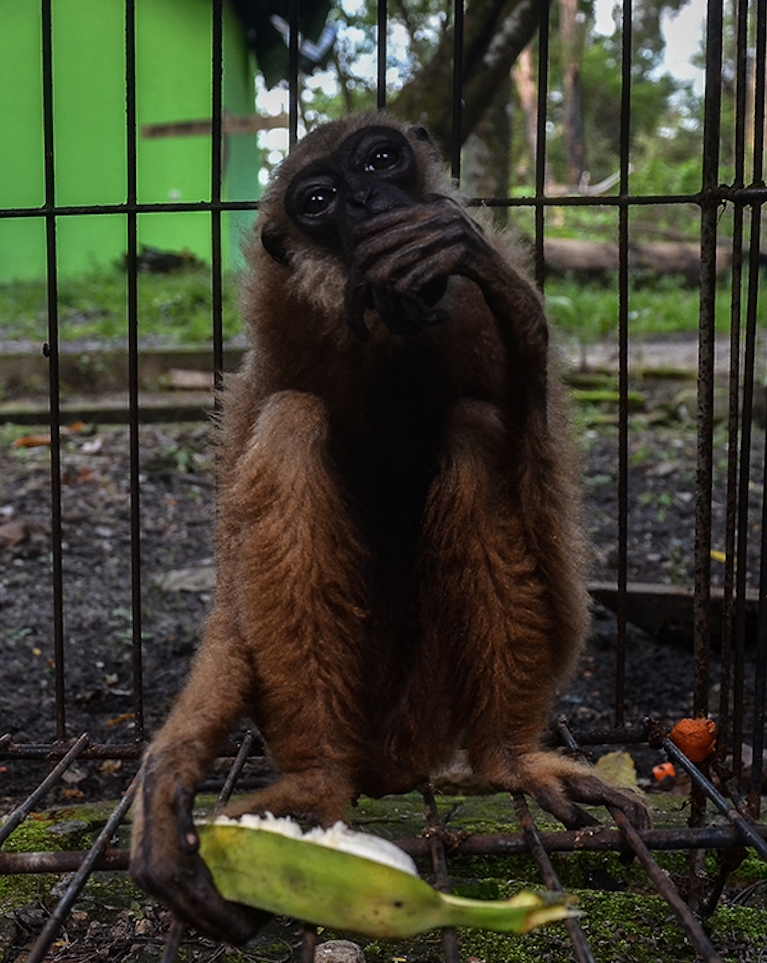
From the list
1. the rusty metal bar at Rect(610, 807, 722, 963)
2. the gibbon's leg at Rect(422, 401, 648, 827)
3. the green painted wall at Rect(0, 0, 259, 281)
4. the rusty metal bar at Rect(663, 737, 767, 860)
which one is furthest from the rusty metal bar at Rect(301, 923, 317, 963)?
the green painted wall at Rect(0, 0, 259, 281)

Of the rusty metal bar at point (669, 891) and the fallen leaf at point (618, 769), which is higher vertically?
the rusty metal bar at point (669, 891)

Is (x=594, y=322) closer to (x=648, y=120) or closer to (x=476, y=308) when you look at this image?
(x=476, y=308)

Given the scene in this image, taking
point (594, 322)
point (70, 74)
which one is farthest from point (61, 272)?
point (594, 322)

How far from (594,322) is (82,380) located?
232 inches

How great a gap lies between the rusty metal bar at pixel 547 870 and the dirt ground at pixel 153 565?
1298 mm

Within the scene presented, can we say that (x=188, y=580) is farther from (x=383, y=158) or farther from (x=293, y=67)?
(x=383, y=158)

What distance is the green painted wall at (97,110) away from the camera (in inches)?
525

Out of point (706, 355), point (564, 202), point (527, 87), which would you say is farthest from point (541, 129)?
point (527, 87)

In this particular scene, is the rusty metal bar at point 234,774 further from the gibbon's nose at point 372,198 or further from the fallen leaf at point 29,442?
the fallen leaf at point 29,442

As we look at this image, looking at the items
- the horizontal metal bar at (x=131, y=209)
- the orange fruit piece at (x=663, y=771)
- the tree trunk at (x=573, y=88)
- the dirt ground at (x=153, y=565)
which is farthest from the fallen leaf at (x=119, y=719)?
the tree trunk at (x=573, y=88)

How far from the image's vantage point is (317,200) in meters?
3.18

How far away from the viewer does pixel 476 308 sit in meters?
3.20

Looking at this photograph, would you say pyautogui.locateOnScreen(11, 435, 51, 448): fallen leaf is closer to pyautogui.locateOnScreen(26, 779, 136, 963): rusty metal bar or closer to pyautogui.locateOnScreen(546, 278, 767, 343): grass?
pyautogui.locateOnScreen(546, 278, 767, 343): grass

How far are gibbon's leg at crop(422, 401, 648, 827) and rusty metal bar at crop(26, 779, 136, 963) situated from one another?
100 centimetres
